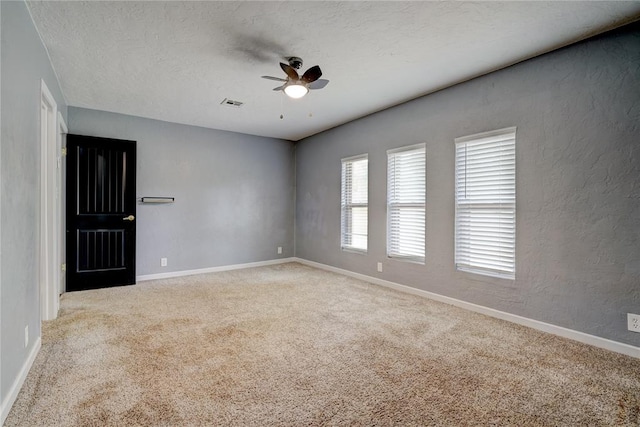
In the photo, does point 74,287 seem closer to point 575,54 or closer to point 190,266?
point 190,266

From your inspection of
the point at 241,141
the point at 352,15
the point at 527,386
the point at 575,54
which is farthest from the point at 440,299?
the point at 241,141

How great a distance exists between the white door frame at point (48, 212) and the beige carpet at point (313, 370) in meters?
0.24

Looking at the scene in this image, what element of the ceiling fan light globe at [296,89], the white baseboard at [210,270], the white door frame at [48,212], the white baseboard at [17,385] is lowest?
the white baseboard at [17,385]

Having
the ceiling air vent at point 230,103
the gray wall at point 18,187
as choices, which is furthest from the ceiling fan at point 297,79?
the gray wall at point 18,187

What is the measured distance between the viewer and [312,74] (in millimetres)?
2893

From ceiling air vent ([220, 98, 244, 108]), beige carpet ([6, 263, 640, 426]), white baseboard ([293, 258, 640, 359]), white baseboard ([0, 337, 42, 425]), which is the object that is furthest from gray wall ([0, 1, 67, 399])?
white baseboard ([293, 258, 640, 359])

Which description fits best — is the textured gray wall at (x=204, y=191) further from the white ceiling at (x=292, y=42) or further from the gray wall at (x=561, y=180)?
the gray wall at (x=561, y=180)

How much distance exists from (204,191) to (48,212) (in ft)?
8.46

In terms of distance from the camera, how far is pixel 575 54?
281 cm

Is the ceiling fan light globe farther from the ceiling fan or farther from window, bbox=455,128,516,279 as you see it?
window, bbox=455,128,516,279

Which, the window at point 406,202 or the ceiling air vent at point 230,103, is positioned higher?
the ceiling air vent at point 230,103

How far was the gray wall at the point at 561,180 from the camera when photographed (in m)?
2.55

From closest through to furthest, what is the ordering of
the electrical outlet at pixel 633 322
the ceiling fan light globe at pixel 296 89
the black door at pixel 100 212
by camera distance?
1. the electrical outlet at pixel 633 322
2. the ceiling fan light globe at pixel 296 89
3. the black door at pixel 100 212

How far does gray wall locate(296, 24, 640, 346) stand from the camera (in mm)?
2555
